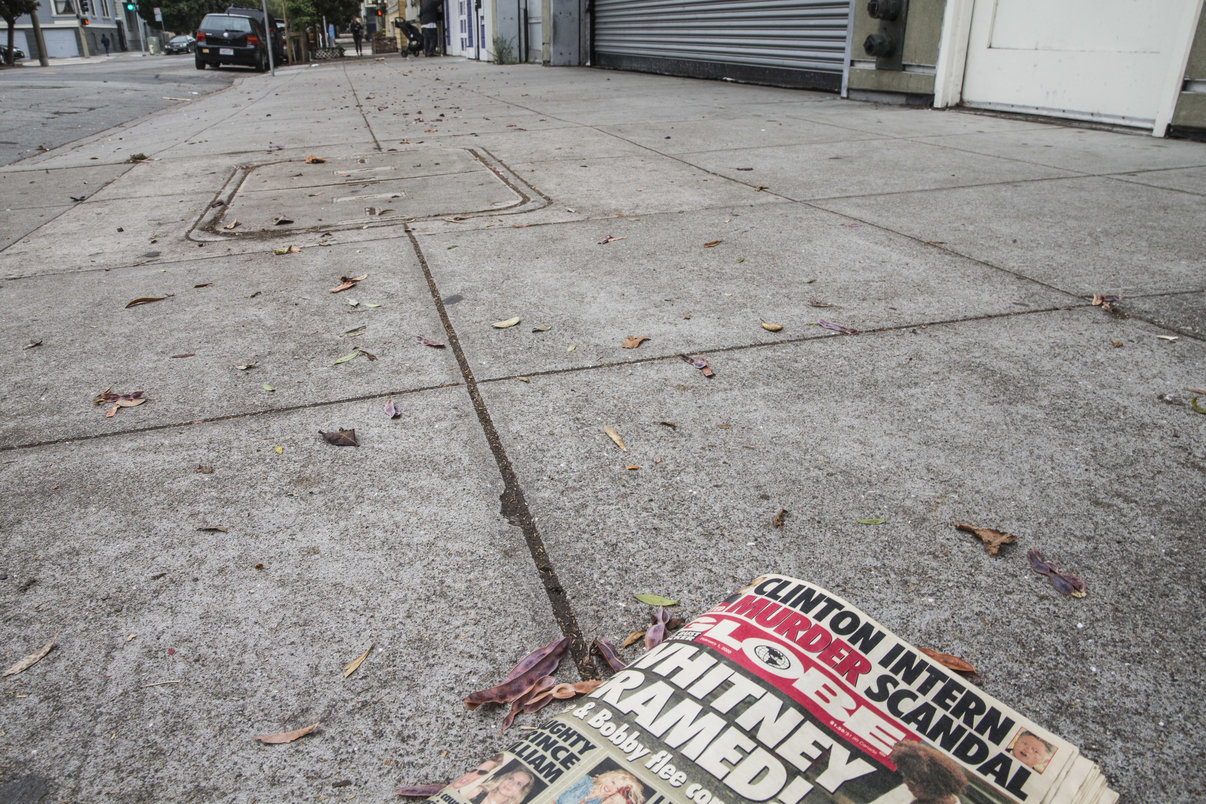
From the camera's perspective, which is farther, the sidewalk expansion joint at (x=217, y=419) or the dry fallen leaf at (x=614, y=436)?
the sidewalk expansion joint at (x=217, y=419)

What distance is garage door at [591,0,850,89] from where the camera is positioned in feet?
34.1

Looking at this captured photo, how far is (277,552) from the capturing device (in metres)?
1.76

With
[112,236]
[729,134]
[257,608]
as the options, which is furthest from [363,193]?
[257,608]

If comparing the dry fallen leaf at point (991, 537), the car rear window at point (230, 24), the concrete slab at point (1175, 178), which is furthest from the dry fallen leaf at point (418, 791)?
the car rear window at point (230, 24)

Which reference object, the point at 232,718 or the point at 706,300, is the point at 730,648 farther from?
the point at 706,300

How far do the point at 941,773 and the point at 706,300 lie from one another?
2.29m

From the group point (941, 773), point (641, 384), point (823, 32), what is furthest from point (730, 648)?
point (823, 32)

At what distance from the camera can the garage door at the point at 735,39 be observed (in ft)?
34.1

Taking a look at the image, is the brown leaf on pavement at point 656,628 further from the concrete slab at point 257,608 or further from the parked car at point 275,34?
the parked car at point 275,34

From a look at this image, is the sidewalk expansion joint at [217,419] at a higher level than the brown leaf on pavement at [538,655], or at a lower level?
higher

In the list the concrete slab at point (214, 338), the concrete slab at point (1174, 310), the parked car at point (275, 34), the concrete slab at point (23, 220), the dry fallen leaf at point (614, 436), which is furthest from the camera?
the parked car at point (275, 34)

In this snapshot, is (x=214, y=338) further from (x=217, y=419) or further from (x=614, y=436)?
(x=614, y=436)

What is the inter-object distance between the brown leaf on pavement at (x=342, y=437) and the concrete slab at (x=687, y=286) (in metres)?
0.52

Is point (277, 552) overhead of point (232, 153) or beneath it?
beneath
